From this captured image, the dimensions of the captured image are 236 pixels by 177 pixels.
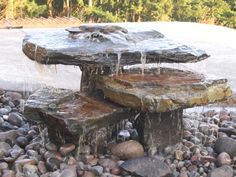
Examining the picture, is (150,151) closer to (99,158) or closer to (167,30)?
(99,158)

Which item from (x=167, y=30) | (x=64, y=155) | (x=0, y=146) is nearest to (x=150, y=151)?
(x=64, y=155)

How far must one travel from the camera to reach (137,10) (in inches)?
461

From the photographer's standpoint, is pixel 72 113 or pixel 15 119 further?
pixel 15 119

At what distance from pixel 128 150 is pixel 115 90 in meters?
0.35

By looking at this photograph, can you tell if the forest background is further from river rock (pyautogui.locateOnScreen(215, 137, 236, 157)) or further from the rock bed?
river rock (pyautogui.locateOnScreen(215, 137, 236, 157))

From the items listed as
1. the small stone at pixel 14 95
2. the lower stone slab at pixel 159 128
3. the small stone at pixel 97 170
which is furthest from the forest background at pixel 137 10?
the small stone at pixel 97 170

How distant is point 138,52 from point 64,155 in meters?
0.69

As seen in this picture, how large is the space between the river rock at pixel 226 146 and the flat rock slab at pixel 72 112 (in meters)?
0.61

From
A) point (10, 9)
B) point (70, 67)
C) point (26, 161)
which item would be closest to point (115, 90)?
point (26, 161)

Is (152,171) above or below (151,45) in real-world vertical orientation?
below

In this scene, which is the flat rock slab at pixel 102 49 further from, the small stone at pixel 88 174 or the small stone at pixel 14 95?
the small stone at pixel 14 95

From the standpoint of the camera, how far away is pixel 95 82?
3041mm

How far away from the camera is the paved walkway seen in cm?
471

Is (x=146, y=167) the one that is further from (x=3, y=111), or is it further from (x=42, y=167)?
(x=3, y=111)
